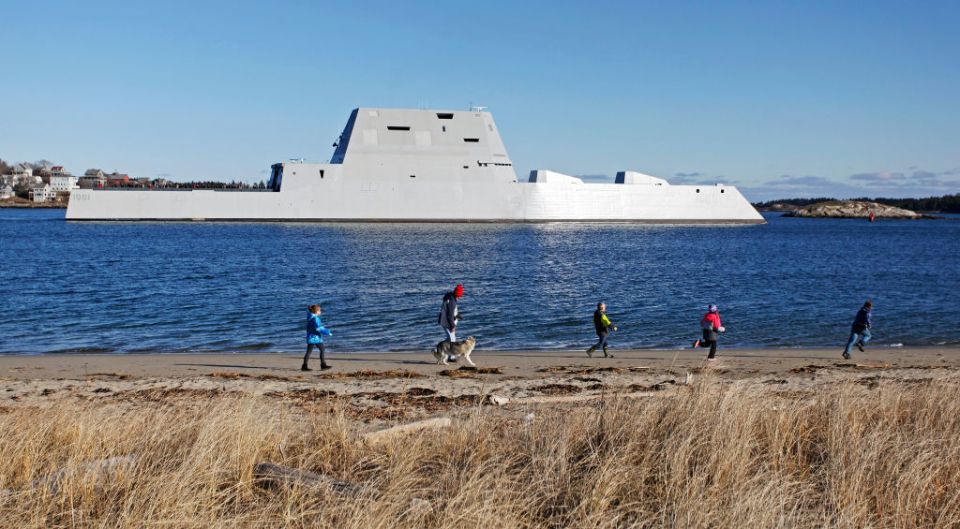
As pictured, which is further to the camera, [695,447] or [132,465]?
[695,447]

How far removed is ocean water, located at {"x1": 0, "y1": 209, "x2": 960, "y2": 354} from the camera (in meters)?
15.4

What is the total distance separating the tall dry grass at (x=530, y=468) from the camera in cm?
365

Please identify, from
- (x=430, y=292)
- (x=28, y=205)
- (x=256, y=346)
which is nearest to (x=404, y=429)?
(x=256, y=346)

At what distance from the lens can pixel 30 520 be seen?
3555 millimetres

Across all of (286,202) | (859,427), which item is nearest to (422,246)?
(286,202)

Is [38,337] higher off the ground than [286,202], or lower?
lower

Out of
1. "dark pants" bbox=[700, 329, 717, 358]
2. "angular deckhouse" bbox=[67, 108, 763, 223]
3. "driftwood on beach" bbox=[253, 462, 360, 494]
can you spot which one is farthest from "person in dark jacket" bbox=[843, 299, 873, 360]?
"angular deckhouse" bbox=[67, 108, 763, 223]

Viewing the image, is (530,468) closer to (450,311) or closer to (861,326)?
(450,311)

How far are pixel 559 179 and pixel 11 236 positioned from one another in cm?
3435

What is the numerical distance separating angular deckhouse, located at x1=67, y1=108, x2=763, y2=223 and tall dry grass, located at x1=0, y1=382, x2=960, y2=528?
4725cm

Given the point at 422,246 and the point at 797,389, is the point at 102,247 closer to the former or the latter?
the point at 422,246

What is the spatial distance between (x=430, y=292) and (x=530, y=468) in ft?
55.9

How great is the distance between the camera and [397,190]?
172 feet

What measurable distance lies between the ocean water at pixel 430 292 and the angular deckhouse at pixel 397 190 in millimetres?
10606
